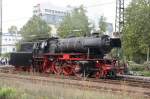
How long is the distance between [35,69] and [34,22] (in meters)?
47.9

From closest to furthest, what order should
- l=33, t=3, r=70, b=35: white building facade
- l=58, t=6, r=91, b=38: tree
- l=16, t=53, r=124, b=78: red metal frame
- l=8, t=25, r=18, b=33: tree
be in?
l=16, t=53, r=124, b=78: red metal frame, l=58, t=6, r=91, b=38: tree, l=8, t=25, r=18, b=33: tree, l=33, t=3, r=70, b=35: white building facade

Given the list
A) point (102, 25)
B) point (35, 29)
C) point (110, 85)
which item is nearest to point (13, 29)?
point (35, 29)

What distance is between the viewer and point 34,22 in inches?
3177

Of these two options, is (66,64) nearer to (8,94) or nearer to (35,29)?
(8,94)

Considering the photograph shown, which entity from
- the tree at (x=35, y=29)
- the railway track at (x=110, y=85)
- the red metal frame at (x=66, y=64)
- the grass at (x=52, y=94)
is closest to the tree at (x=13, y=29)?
the tree at (x=35, y=29)

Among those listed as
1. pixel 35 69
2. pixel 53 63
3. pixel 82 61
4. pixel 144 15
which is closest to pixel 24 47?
pixel 35 69

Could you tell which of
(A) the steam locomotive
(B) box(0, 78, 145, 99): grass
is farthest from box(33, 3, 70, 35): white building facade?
(B) box(0, 78, 145, 99): grass

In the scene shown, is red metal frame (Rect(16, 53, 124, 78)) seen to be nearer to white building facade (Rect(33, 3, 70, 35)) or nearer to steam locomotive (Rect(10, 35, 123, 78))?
steam locomotive (Rect(10, 35, 123, 78))

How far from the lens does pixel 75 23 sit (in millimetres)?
68875

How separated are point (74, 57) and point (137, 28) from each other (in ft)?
63.4

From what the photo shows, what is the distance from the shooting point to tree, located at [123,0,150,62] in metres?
45.9

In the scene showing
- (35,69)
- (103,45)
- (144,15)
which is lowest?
(35,69)

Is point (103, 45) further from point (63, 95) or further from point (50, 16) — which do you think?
point (50, 16)

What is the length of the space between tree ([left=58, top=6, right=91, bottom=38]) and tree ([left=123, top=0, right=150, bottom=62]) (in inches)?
615
